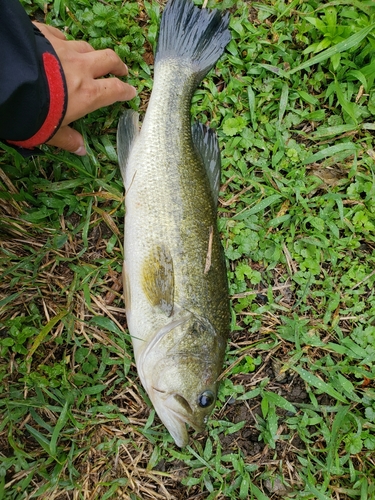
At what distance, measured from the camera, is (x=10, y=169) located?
305 cm

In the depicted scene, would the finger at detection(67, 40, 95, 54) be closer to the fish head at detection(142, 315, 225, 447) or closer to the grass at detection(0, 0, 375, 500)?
the grass at detection(0, 0, 375, 500)

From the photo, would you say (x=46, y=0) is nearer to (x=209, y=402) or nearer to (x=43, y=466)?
(x=209, y=402)

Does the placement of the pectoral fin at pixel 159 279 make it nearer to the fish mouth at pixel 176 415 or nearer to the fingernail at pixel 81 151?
the fish mouth at pixel 176 415

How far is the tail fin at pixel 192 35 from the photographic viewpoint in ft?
10.4

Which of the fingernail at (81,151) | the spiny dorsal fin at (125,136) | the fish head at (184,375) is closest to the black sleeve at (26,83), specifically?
the fingernail at (81,151)

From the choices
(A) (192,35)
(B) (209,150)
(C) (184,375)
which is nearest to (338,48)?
(A) (192,35)

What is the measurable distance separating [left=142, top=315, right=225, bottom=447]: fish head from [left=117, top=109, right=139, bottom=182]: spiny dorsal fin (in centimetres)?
122

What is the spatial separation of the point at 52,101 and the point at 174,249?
1.18m

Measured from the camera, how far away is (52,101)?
2.51 m

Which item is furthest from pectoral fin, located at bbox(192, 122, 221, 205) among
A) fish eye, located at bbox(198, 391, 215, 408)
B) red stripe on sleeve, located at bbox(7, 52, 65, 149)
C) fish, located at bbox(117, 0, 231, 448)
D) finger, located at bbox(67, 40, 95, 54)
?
fish eye, located at bbox(198, 391, 215, 408)

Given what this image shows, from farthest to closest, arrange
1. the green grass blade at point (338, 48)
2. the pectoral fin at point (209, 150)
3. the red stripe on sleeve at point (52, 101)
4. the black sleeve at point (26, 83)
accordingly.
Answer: the green grass blade at point (338, 48) < the pectoral fin at point (209, 150) < the red stripe on sleeve at point (52, 101) < the black sleeve at point (26, 83)

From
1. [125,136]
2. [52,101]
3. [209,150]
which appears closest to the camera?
[52,101]

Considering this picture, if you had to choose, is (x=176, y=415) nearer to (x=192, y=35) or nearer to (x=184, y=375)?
(x=184, y=375)

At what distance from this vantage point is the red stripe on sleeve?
98.3 inches
